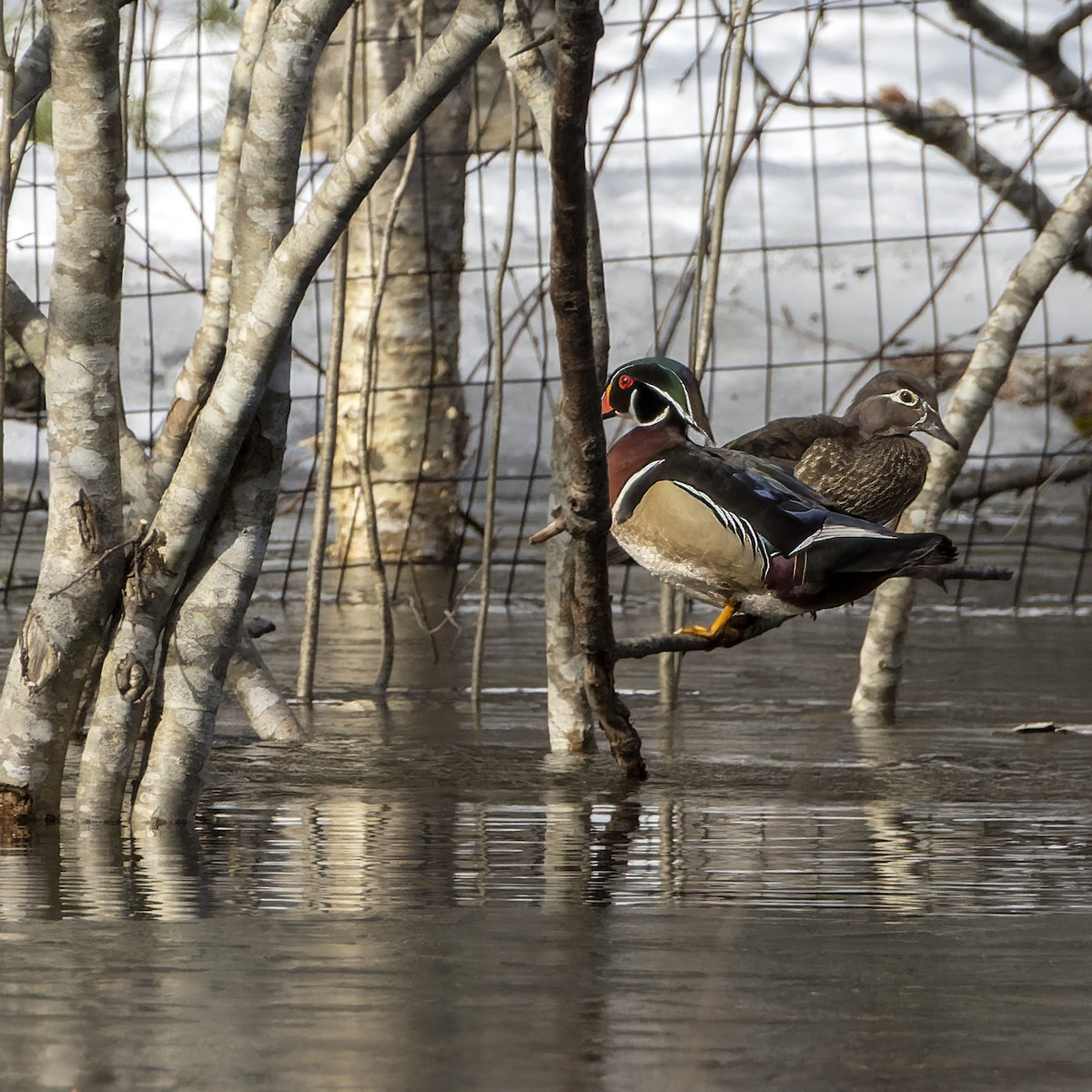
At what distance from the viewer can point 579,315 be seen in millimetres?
2602

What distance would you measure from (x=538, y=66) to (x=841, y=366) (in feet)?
44.0

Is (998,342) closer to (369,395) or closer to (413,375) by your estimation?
(369,395)

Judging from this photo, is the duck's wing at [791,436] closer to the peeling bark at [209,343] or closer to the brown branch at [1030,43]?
the peeling bark at [209,343]

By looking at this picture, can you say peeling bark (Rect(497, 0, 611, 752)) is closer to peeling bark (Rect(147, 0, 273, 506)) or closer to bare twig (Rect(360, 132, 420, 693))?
bare twig (Rect(360, 132, 420, 693))

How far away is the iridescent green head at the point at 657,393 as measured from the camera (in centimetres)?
272

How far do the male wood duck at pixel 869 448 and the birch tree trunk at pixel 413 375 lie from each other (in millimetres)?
6686

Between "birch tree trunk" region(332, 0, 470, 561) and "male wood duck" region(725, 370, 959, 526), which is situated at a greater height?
"birch tree trunk" region(332, 0, 470, 561)

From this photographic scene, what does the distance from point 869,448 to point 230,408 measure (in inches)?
55.7

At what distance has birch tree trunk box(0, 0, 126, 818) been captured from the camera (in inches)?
150

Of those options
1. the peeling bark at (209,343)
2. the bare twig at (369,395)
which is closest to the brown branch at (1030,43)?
the bare twig at (369,395)

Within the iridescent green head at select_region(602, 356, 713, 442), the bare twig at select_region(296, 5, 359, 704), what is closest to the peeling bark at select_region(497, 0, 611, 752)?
the bare twig at select_region(296, 5, 359, 704)

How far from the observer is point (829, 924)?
3227 mm

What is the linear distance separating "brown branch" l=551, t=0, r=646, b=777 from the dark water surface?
57cm

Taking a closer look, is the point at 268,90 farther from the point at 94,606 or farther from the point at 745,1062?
the point at 745,1062
